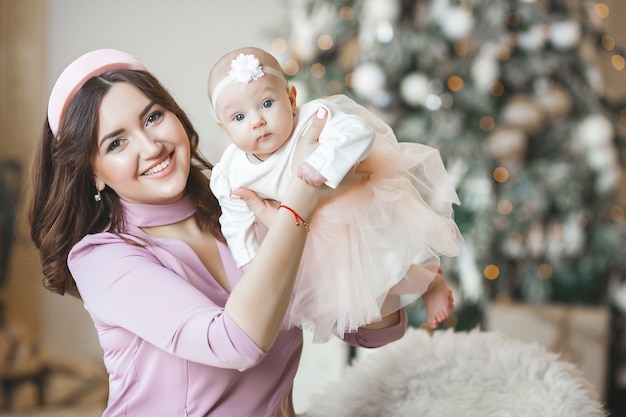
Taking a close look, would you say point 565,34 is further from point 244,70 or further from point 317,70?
point 244,70

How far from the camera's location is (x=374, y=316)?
1.45 meters

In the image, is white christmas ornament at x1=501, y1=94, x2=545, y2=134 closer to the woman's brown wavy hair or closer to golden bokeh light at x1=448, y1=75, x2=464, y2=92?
golden bokeh light at x1=448, y1=75, x2=464, y2=92

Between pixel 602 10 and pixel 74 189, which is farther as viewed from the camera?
pixel 602 10

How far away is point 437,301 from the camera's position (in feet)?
5.60

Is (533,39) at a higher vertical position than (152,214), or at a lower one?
higher

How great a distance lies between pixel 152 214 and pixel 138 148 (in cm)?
18

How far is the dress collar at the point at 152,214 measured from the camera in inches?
64.2

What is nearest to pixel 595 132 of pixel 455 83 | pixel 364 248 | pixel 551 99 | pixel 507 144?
pixel 551 99

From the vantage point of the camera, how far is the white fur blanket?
1.65m

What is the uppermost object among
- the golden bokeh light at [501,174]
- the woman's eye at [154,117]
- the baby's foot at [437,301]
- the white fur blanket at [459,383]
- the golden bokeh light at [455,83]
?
the woman's eye at [154,117]

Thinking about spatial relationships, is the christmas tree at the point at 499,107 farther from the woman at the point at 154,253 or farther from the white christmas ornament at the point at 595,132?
the woman at the point at 154,253

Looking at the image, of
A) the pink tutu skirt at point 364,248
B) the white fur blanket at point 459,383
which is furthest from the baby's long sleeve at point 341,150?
the white fur blanket at point 459,383

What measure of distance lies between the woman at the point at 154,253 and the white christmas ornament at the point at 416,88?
2.06 metres

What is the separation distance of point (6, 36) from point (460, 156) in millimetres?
2959
